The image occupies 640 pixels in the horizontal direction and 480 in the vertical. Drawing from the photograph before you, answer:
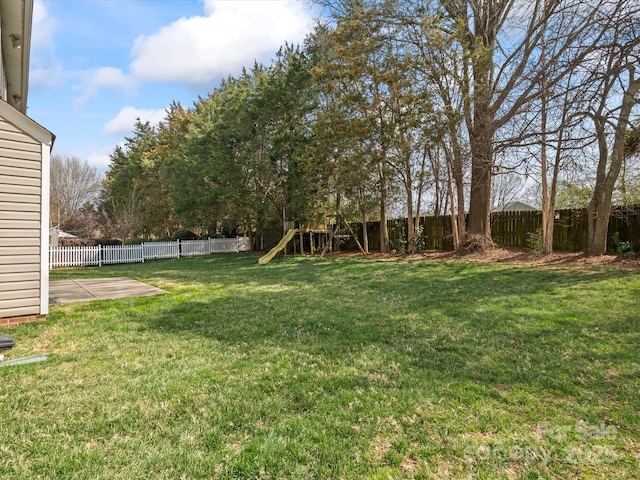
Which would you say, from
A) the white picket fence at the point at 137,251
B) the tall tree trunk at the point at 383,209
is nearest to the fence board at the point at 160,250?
the white picket fence at the point at 137,251

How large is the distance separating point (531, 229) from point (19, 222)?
13786 millimetres

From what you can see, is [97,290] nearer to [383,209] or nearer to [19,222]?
[19,222]

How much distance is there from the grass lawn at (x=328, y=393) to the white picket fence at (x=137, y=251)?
12.0 meters

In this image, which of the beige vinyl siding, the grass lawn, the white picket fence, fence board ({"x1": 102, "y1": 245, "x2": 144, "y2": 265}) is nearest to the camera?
the grass lawn

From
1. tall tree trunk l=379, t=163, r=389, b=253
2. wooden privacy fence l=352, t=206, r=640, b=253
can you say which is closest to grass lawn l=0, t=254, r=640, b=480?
wooden privacy fence l=352, t=206, r=640, b=253

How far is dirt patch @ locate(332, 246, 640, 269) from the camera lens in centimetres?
917

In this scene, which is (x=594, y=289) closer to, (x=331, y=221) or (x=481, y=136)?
(x=481, y=136)

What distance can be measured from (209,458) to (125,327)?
3306 mm

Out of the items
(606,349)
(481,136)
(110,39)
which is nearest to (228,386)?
(606,349)

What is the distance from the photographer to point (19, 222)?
468cm

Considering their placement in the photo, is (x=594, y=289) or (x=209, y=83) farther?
(x=209, y=83)

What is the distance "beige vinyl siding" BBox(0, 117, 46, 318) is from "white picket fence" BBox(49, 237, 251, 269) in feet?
40.7

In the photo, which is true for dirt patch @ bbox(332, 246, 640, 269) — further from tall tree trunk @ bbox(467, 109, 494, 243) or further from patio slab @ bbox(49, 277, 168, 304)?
patio slab @ bbox(49, 277, 168, 304)

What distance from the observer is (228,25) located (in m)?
10.1
